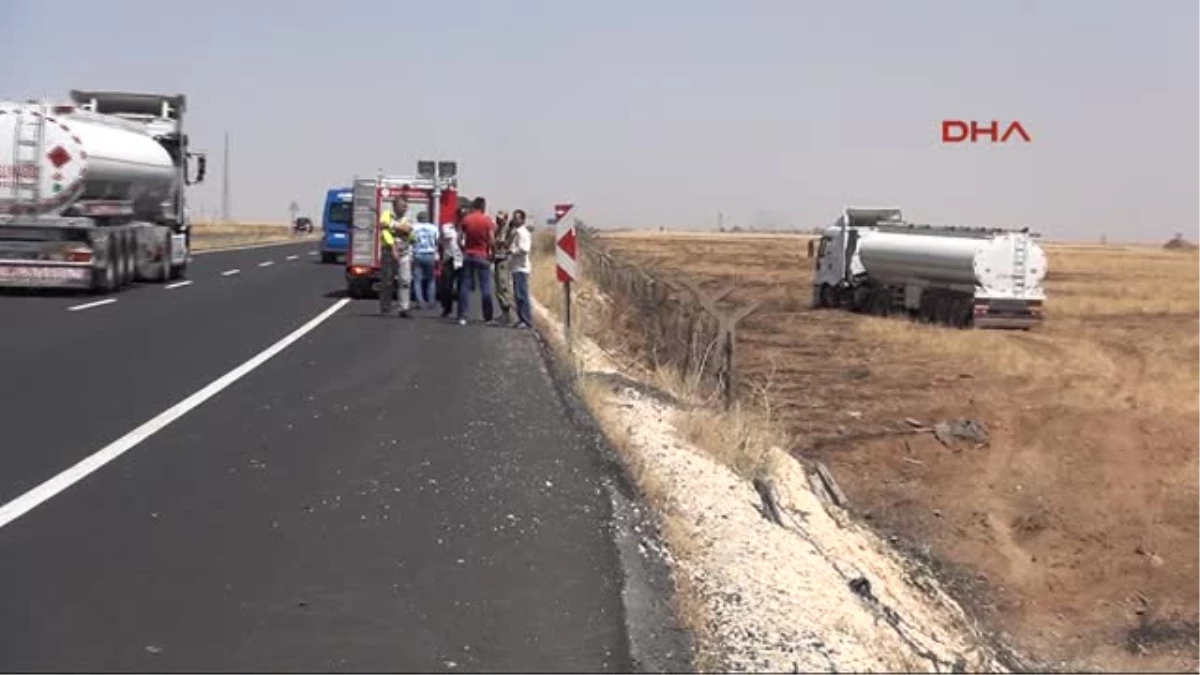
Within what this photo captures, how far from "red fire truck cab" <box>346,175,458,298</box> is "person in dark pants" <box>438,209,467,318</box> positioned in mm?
2582

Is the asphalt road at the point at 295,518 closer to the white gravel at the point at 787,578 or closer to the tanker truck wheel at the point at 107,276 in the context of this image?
the white gravel at the point at 787,578

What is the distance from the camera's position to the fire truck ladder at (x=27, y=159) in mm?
25938

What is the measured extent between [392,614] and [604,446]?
18.3ft

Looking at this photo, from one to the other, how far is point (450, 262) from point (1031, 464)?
10.2 meters

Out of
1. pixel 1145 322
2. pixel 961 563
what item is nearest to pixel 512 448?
pixel 961 563

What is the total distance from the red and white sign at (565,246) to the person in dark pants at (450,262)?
2.85 m

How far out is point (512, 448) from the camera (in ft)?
37.4

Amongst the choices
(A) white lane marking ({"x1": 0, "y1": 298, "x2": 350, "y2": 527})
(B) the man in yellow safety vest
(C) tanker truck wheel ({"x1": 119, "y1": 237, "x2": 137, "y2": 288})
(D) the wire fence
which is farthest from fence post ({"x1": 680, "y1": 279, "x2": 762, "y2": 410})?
(C) tanker truck wheel ({"x1": 119, "y1": 237, "x2": 137, "y2": 288})

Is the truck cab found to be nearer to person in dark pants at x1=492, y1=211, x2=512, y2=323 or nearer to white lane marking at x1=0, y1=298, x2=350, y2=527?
person in dark pants at x1=492, y1=211, x2=512, y2=323

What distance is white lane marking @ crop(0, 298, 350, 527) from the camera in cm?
870

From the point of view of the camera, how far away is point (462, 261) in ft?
77.0

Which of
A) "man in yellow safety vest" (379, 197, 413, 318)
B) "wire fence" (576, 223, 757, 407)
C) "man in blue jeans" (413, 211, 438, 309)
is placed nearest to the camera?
"wire fence" (576, 223, 757, 407)

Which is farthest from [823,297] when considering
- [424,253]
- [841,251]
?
[424,253]

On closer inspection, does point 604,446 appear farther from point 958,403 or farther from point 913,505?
point 958,403
